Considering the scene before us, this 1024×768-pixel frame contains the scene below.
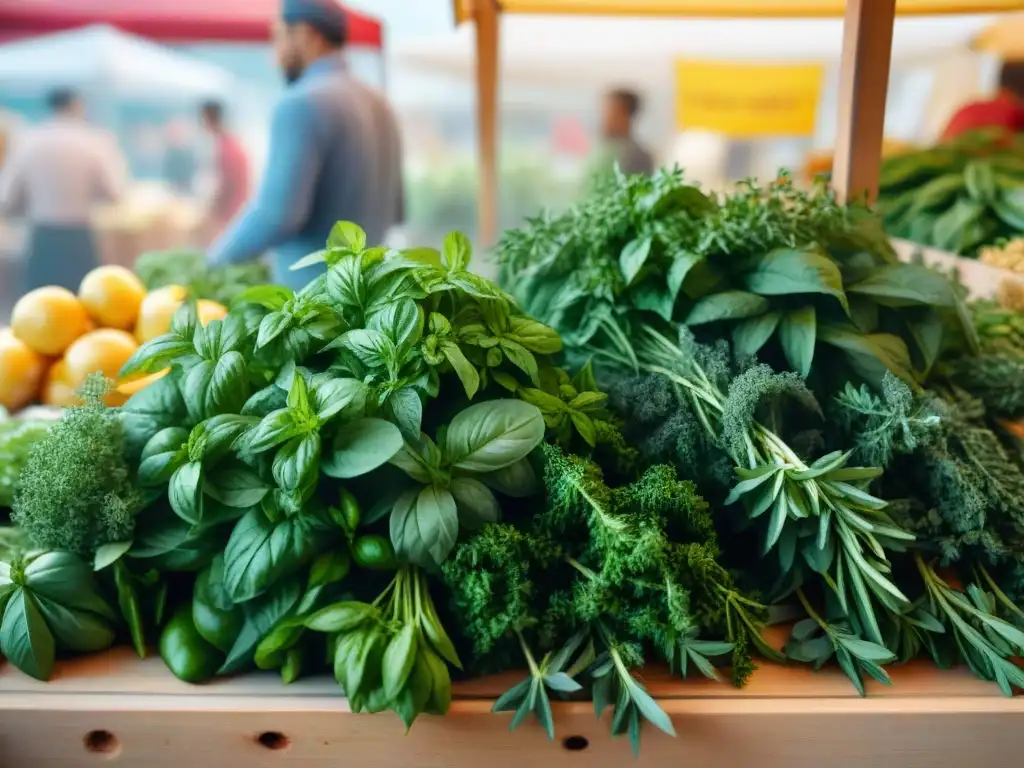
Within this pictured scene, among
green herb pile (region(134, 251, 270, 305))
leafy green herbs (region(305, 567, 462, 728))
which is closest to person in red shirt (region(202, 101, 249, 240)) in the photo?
green herb pile (region(134, 251, 270, 305))

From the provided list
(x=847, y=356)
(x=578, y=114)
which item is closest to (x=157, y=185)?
(x=578, y=114)

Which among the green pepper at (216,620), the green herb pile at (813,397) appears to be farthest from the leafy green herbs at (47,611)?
the green herb pile at (813,397)

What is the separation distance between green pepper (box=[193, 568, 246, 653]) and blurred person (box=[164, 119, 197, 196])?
3.39 metres

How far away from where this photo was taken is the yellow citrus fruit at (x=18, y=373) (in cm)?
121

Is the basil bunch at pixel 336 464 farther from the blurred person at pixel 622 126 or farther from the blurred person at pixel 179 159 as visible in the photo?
the blurred person at pixel 179 159

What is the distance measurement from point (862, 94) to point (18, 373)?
4.62 ft

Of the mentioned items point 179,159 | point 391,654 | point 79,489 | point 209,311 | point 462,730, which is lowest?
point 462,730

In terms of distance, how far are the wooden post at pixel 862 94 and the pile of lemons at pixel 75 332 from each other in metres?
1.03

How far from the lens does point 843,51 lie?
1.19m

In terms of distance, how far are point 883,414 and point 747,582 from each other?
246mm

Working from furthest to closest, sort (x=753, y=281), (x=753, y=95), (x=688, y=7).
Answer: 1. (x=753, y=95)
2. (x=688, y=7)
3. (x=753, y=281)

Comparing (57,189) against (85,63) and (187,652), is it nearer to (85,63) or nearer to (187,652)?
(85,63)

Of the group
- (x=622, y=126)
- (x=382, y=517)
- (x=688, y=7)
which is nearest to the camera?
(x=382, y=517)

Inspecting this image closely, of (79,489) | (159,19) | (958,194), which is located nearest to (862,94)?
(958,194)
